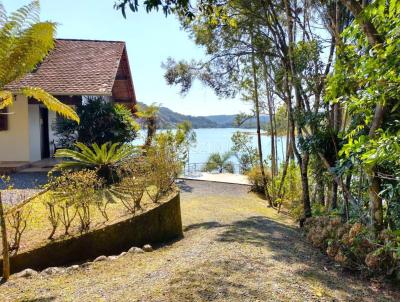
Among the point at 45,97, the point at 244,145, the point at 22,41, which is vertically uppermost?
the point at 22,41

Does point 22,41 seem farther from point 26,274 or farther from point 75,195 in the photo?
point 26,274

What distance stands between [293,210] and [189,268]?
567cm

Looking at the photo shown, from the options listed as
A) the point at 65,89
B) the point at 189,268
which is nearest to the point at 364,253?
the point at 189,268

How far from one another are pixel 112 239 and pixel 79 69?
10.3 meters

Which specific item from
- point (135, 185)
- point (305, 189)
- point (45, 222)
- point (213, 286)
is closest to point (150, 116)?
point (135, 185)

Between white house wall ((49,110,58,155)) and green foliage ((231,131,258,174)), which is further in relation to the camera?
green foliage ((231,131,258,174))

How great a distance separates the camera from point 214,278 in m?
3.83

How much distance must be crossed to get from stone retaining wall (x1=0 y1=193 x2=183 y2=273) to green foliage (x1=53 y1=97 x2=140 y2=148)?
629cm

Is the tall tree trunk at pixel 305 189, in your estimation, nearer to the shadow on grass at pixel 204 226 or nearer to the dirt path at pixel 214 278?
the dirt path at pixel 214 278

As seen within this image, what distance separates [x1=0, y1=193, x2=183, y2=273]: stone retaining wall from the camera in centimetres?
489

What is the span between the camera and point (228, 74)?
38.4ft

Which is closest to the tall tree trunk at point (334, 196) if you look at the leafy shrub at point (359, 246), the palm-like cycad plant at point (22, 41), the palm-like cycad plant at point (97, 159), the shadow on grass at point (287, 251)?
the shadow on grass at point (287, 251)

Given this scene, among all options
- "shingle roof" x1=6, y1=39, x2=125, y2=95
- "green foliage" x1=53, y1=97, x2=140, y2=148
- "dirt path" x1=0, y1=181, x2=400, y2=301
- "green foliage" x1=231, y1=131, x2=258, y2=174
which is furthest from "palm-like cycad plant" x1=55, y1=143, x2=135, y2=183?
"green foliage" x1=231, y1=131, x2=258, y2=174

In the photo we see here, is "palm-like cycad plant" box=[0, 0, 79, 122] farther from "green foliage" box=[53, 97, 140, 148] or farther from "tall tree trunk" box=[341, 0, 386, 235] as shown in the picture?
"green foliage" box=[53, 97, 140, 148]
